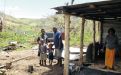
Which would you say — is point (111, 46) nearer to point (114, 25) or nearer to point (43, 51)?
point (43, 51)

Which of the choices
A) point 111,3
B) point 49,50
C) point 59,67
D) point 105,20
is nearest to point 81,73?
point 59,67

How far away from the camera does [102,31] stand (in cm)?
1662

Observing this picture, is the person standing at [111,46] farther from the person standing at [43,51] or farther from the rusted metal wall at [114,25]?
the rusted metal wall at [114,25]

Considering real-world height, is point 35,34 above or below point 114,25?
below

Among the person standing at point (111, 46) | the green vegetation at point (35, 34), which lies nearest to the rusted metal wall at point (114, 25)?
the person standing at point (111, 46)

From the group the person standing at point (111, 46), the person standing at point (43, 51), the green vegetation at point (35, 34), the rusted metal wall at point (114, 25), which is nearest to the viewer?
→ the person standing at point (111, 46)

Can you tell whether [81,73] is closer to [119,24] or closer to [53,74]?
[53,74]

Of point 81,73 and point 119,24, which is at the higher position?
point 119,24

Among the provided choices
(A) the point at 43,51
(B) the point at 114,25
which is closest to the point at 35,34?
(B) the point at 114,25

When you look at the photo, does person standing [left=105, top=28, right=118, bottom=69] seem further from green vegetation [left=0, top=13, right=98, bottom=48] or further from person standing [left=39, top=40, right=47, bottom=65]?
green vegetation [left=0, top=13, right=98, bottom=48]

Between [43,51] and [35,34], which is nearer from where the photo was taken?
[43,51]

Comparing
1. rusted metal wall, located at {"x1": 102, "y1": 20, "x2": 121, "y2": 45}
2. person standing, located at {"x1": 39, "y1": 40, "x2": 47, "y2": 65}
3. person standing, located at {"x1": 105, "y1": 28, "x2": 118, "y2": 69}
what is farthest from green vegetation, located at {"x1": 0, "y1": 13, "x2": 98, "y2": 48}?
person standing, located at {"x1": 105, "y1": 28, "x2": 118, "y2": 69}

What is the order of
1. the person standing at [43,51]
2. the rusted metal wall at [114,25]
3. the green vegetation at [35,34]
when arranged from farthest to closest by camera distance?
the green vegetation at [35,34], the rusted metal wall at [114,25], the person standing at [43,51]

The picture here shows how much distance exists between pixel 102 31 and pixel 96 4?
6804 mm
